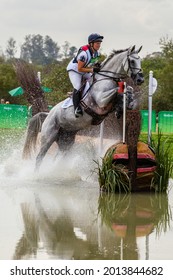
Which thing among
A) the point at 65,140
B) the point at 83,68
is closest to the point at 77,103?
the point at 83,68

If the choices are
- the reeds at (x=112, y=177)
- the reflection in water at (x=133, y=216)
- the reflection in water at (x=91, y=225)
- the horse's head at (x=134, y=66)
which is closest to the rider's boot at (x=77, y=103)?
the horse's head at (x=134, y=66)

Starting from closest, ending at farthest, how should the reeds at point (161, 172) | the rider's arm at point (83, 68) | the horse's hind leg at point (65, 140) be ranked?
1. the reeds at point (161, 172)
2. the rider's arm at point (83, 68)
3. the horse's hind leg at point (65, 140)

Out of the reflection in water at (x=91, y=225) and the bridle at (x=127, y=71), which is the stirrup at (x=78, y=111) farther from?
the reflection in water at (x=91, y=225)

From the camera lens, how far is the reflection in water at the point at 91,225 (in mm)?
7996

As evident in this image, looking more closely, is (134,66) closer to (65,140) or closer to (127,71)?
(127,71)

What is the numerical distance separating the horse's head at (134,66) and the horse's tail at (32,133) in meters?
2.89

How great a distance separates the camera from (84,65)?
13539mm

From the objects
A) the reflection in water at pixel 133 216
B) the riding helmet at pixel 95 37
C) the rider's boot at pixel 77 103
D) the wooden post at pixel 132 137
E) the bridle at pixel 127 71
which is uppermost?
the riding helmet at pixel 95 37

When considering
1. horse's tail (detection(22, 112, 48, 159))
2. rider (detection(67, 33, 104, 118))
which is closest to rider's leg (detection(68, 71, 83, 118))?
rider (detection(67, 33, 104, 118))

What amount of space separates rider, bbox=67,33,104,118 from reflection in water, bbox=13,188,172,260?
1.78 meters

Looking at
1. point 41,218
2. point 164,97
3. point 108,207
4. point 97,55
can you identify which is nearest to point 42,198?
point 108,207

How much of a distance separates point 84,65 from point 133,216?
3839 millimetres

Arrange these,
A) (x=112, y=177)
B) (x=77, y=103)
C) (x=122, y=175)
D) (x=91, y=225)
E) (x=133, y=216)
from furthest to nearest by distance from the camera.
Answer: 1. (x=77, y=103)
2. (x=122, y=175)
3. (x=112, y=177)
4. (x=133, y=216)
5. (x=91, y=225)

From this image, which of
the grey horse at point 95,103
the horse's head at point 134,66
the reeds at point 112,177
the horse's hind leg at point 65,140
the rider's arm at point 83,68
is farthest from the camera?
the horse's hind leg at point 65,140
